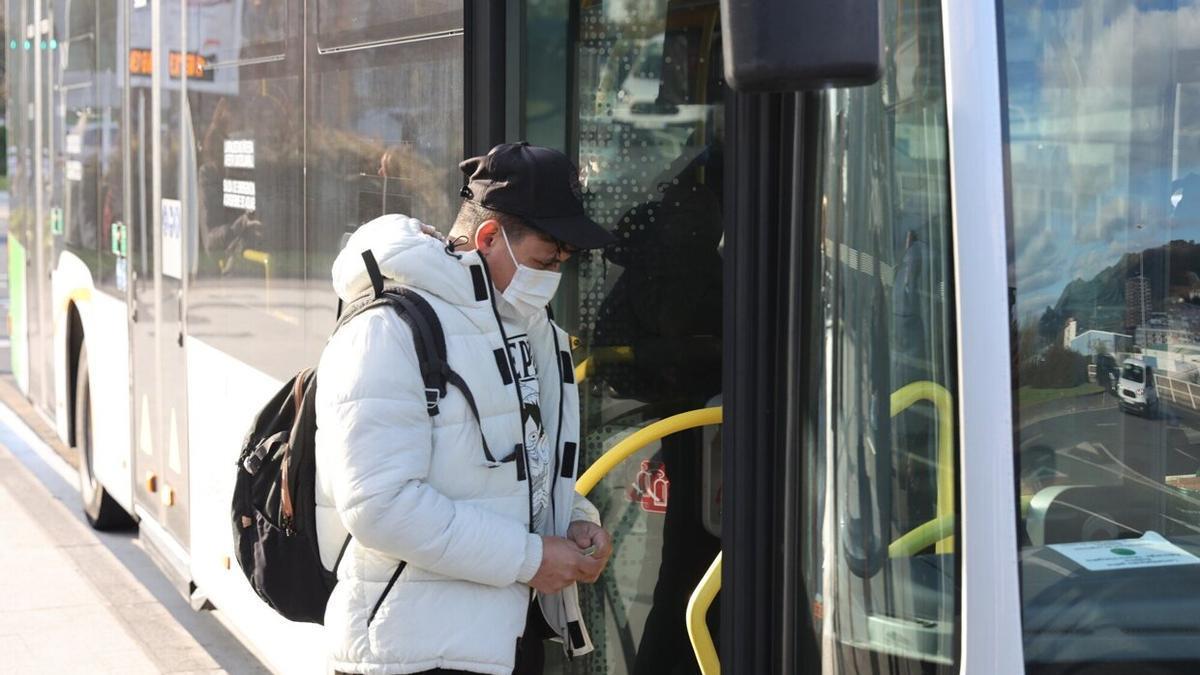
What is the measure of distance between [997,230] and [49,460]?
8653 mm

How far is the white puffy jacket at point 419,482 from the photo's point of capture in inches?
98.2

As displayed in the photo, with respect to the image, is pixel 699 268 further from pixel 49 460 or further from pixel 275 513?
pixel 49 460

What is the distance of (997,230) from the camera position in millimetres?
2242

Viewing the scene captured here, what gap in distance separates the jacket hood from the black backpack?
57mm

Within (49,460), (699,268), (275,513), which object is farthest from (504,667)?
(49,460)

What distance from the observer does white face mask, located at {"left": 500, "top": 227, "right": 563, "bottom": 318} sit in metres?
2.67

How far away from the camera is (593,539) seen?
2.78m

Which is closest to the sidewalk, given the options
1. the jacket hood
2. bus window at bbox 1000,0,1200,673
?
the jacket hood

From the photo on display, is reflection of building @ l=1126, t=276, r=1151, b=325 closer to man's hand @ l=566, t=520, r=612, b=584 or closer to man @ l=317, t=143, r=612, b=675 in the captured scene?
man @ l=317, t=143, r=612, b=675

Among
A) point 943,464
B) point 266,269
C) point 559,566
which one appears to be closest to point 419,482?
point 559,566

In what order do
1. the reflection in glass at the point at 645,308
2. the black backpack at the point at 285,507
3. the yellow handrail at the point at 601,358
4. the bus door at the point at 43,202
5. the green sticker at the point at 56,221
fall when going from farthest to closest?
the bus door at the point at 43,202 < the green sticker at the point at 56,221 < the yellow handrail at the point at 601,358 < the reflection in glass at the point at 645,308 < the black backpack at the point at 285,507

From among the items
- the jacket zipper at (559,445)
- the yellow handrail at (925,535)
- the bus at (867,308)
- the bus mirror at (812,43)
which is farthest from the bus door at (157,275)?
the bus mirror at (812,43)

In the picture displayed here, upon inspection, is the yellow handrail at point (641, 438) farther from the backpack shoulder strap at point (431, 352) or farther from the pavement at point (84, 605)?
the pavement at point (84, 605)

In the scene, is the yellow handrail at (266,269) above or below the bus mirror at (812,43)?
below
